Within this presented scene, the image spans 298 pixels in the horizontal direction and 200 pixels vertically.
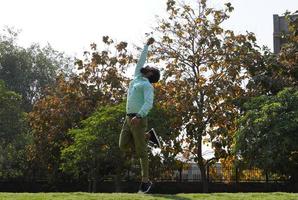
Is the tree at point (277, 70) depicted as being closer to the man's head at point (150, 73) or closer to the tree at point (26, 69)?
the man's head at point (150, 73)

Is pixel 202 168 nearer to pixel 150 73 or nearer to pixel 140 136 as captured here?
pixel 140 136

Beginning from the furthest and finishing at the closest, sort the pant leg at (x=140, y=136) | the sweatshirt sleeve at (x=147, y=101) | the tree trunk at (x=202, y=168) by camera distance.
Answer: the tree trunk at (x=202, y=168) < the pant leg at (x=140, y=136) < the sweatshirt sleeve at (x=147, y=101)

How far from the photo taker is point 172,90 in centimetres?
2083

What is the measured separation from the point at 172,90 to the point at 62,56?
21757mm

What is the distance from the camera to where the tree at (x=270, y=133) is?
1631 cm

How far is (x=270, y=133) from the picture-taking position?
16547 mm

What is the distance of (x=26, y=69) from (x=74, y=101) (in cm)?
1446

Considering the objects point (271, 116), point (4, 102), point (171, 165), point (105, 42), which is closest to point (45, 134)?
point (4, 102)

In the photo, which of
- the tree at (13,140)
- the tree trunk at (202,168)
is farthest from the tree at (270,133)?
the tree at (13,140)

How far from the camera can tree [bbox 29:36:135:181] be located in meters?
23.6

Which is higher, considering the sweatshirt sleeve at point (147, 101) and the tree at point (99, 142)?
the tree at point (99, 142)

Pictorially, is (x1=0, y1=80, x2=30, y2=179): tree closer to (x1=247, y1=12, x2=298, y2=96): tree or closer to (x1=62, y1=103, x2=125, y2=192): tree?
(x1=62, y1=103, x2=125, y2=192): tree

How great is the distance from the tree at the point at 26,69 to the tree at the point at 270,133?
2245 centimetres

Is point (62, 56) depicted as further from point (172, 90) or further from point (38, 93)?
point (172, 90)
